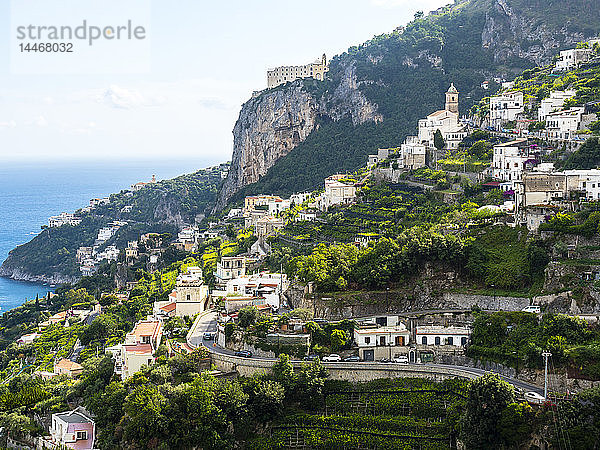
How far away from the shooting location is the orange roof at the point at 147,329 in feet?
132

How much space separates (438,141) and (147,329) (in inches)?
1088

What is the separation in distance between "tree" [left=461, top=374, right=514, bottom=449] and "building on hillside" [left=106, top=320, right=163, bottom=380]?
52.9 ft

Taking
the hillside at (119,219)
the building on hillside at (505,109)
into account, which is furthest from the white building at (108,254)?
the building on hillside at (505,109)

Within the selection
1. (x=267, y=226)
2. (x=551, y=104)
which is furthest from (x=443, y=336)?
(x=267, y=226)

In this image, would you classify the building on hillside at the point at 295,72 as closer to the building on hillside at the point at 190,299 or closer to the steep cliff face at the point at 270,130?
the steep cliff face at the point at 270,130

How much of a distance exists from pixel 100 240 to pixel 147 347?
84.8 m

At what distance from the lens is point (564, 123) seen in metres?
50.5

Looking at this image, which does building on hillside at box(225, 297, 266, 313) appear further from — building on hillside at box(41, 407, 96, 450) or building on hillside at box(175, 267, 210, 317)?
building on hillside at box(41, 407, 96, 450)

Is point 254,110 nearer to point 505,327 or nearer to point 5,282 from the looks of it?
point 5,282

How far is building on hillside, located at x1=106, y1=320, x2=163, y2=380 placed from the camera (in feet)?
123

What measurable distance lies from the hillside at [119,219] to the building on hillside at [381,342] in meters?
77.3

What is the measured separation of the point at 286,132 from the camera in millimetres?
105875

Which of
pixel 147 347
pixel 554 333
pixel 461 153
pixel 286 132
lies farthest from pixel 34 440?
pixel 286 132

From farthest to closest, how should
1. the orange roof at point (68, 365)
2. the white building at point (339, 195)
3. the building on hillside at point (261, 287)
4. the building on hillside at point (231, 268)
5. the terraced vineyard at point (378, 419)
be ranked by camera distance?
the white building at point (339, 195) → the building on hillside at point (231, 268) → the orange roof at point (68, 365) → the building on hillside at point (261, 287) → the terraced vineyard at point (378, 419)
